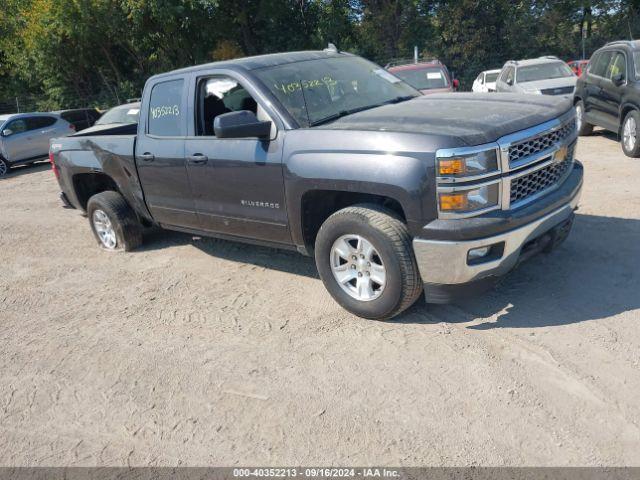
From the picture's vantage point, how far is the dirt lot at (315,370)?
2.97 m

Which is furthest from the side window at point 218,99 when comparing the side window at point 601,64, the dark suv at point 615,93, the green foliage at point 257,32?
the green foliage at point 257,32

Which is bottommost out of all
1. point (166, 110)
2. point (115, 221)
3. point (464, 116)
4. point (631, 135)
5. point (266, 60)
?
point (631, 135)

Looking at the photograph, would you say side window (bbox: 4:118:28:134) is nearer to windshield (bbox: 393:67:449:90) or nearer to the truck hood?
windshield (bbox: 393:67:449:90)

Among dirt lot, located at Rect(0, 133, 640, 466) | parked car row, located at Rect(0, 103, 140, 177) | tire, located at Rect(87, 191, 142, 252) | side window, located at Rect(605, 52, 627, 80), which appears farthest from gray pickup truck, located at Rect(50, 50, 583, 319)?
parked car row, located at Rect(0, 103, 140, 177)

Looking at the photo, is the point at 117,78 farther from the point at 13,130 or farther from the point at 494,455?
the point at 494,455

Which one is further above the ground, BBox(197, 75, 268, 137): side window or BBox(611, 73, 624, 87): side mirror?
BBox(197, 75, 268, 137): side window

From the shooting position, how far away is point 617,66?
946 cm

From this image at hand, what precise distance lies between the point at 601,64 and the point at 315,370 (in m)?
8.92

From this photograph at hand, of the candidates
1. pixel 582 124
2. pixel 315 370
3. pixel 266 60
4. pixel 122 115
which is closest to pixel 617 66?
pixel 582 124

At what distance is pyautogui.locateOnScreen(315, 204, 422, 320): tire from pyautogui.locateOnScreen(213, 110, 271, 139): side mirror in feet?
2.75

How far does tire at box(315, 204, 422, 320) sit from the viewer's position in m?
3.85

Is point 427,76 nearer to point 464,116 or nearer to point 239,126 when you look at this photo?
point 464,116

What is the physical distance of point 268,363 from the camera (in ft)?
12.6

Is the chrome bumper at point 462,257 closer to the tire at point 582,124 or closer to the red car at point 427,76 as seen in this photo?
the tire at point 582,124
